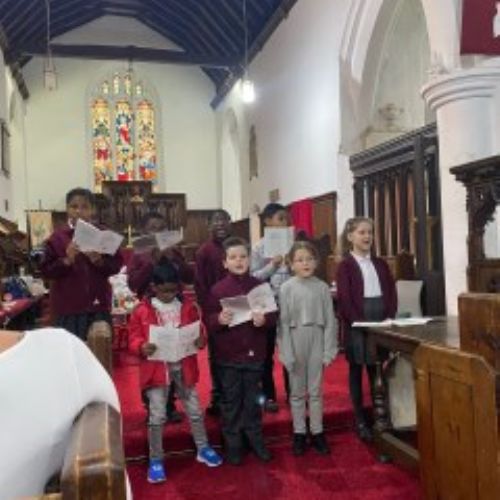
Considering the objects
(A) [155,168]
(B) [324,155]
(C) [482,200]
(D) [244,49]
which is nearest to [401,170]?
(B) [324,155]

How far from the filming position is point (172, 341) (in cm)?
313

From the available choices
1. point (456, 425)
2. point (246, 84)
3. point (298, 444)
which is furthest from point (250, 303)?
point (246, 84)

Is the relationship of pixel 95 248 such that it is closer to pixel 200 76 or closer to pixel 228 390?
pixel 228 390

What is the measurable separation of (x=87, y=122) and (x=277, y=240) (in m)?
11.6

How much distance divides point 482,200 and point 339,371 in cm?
195

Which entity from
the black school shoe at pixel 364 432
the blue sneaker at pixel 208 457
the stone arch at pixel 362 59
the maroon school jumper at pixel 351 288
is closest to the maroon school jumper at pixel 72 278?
the blue sneaker at pixel 208 457

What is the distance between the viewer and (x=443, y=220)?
505cm

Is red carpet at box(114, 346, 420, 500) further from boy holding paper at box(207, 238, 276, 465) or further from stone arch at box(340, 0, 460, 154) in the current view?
stone arch at box(340, 0, 460, 154)

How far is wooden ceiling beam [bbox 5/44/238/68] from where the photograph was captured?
1117 centimetres

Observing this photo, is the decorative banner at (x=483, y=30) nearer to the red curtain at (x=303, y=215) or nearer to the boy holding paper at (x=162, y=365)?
the boy holding paper at (x=162, y=365)

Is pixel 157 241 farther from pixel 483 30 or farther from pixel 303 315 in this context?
pixel 483 30

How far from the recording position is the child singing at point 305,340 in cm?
334

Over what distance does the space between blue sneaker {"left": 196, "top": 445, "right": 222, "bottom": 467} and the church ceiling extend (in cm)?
744

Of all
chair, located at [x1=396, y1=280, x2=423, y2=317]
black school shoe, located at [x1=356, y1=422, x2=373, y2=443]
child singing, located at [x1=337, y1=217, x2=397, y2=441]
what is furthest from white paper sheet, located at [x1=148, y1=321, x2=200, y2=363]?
chair, located at [x1=396, y1=280, x2=423, y2=317]
